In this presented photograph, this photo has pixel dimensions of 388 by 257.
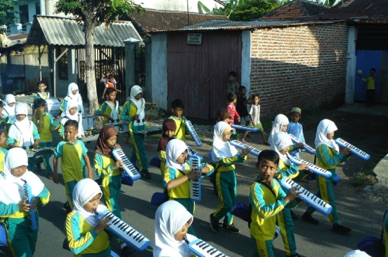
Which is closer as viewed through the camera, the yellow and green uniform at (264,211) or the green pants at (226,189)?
the yellow and green uniform at (264,211)

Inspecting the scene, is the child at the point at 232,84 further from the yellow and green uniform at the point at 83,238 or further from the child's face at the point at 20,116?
the yellow and green uniform at the point at 83,238

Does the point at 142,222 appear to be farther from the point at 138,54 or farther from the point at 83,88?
the point at 83,88

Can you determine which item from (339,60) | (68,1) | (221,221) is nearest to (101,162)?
(221,221)

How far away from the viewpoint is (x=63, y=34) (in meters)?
18.8

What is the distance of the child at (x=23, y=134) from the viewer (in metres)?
8.04

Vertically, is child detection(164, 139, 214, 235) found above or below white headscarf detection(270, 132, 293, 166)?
below

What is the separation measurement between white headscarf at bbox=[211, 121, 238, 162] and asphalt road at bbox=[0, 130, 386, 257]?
118cm

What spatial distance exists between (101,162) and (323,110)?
1212 centimetres

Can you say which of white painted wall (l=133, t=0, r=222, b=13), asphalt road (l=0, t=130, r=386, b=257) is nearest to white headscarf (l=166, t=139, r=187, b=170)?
asphalt road (l=0, t=130, r=386, b=257)

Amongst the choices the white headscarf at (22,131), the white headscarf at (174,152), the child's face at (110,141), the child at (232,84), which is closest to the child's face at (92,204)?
the white headscarf at (174,152)

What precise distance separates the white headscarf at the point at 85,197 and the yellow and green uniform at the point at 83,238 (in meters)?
0.04

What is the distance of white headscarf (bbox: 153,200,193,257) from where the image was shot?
11.5ft

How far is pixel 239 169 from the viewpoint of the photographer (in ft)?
31.8

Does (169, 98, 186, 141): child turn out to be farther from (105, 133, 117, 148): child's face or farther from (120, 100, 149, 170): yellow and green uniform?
(105, 133, 117, 148): child's face
